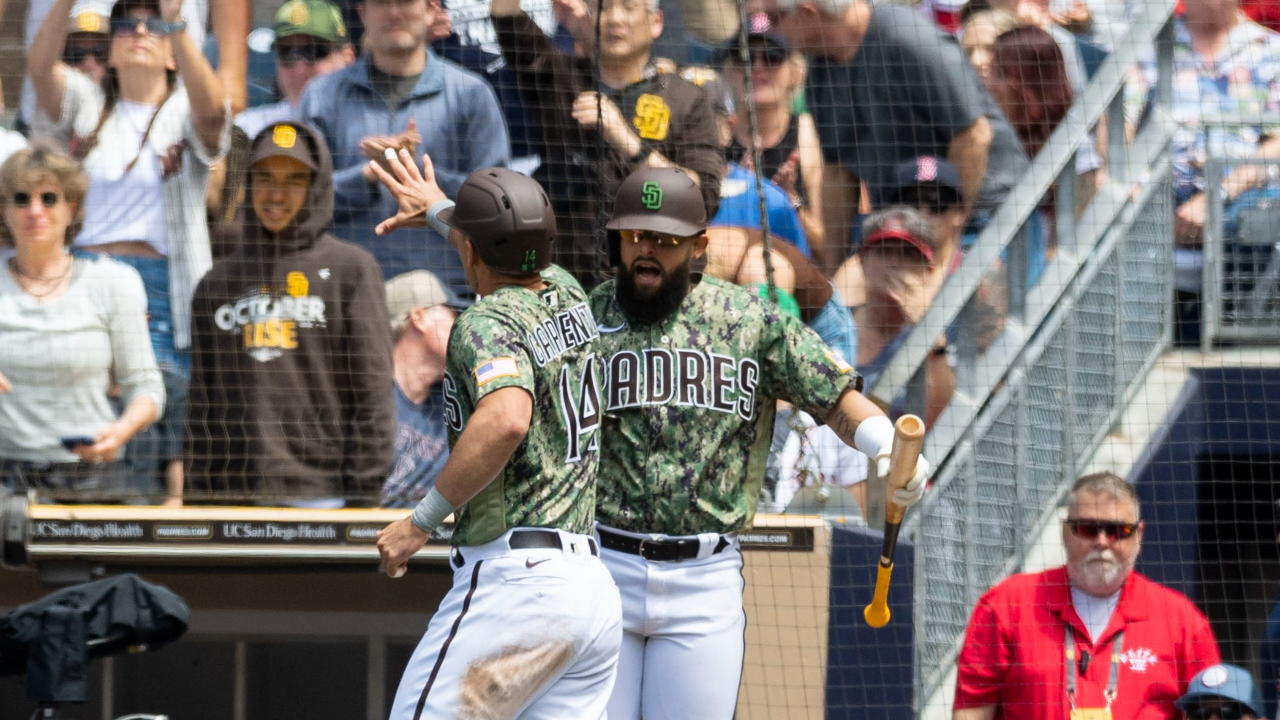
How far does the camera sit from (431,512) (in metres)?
3.37

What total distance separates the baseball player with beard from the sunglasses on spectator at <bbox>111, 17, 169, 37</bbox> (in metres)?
2.61

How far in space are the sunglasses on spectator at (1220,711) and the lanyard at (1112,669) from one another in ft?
0.73

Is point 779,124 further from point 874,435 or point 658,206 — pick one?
point 874,435

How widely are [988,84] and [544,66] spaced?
1.74 metres

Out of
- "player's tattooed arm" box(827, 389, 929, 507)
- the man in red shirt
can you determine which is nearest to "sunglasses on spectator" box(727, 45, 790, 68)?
the man in red shirt

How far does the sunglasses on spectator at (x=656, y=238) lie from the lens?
A: 13.0 ft

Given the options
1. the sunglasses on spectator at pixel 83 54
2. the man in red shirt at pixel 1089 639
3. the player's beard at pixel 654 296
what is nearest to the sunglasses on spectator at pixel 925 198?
the man in red shirt at pixel 1089 639

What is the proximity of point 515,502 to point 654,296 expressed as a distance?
774mm

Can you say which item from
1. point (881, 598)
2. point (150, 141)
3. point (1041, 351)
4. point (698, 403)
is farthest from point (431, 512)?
point (150, 141)

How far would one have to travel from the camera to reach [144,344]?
5.41 meters

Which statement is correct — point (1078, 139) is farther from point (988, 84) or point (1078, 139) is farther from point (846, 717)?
point (846, 717)

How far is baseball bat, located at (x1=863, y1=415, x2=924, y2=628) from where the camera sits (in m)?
3.49

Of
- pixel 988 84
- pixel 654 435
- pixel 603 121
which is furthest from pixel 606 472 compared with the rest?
pixel 988 84

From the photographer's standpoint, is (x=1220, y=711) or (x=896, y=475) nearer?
(x=896, y=475)
